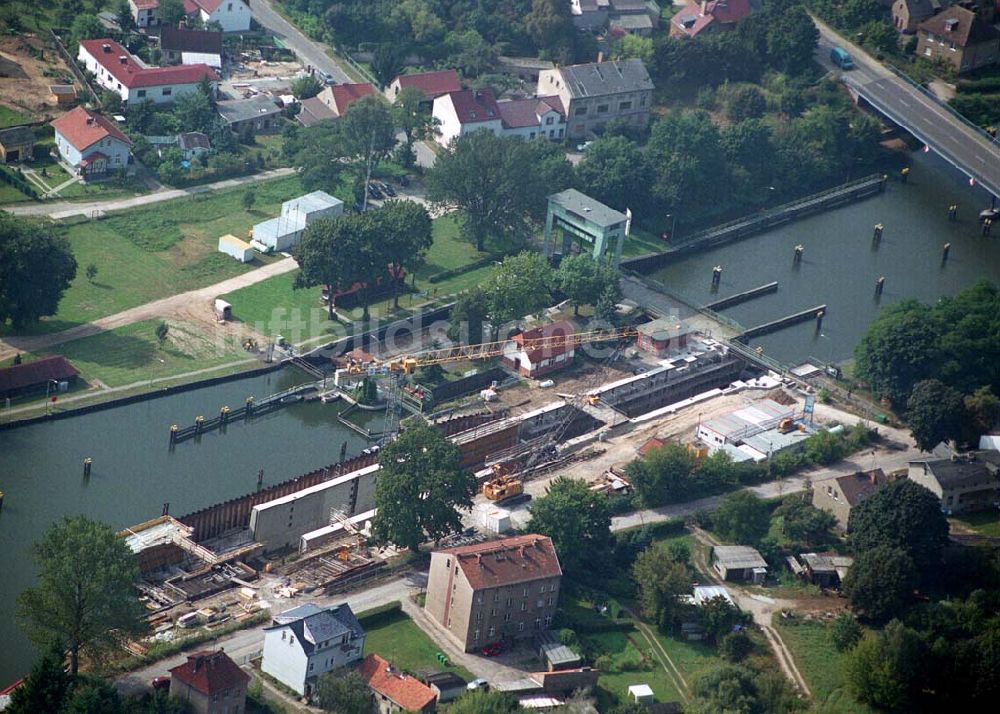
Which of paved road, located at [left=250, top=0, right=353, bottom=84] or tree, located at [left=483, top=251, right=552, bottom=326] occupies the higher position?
paved road, located at [left=250, top=0, right=353, bottom=84]

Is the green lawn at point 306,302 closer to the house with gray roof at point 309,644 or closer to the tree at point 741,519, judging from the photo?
the tree at point 741,519

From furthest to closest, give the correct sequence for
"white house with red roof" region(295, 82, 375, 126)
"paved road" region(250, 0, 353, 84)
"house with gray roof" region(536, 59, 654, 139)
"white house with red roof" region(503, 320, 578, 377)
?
"paved road" region(250, 0, 353, 84), "house with gray roof" region(536, 59, 654, 139), "white house with red roof" region(295, 82, 375, 126), "white house with red roof" region(503, 320, 578, 377)

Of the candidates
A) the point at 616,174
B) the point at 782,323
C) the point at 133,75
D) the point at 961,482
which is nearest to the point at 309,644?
the point at 961,482

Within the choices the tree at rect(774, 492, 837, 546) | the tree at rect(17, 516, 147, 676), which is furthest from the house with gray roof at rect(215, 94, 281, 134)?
the tree at rect(774, 492, 837, 546)

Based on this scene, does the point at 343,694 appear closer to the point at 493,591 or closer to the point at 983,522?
the point at 493,591

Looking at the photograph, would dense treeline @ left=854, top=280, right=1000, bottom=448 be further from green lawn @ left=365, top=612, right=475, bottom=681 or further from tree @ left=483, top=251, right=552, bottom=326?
green lawn @ left=365, top=612, right=475, bottom=681

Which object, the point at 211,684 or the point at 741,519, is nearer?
the point at 211,684
